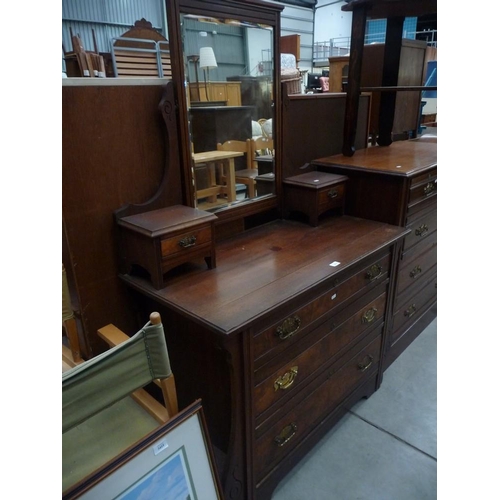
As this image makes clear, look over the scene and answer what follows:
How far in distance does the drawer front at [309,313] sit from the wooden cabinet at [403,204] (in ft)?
0.96

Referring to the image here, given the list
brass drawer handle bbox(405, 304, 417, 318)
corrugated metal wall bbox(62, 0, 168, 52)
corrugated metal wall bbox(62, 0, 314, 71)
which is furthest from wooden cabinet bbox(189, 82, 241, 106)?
corrugated metal wall bbox(62, 0, 168, 52)

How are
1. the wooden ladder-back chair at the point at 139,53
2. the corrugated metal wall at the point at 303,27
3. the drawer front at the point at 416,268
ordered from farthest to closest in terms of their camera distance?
the corrugated metal wall at the point at 303,27
the wooden ladder-back chair at the point at 139,53
the drawer front at the point at 416,268

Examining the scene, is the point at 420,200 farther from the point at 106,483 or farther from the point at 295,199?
the point at 106,483

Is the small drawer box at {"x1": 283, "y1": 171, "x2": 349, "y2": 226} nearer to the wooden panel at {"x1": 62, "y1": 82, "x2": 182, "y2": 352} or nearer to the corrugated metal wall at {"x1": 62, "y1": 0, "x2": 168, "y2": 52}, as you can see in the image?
the wooden panel at {"x1": 62, "y1": 82, "x2": 182, "y2": 352}

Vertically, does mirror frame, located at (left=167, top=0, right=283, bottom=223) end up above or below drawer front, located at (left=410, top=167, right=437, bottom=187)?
above

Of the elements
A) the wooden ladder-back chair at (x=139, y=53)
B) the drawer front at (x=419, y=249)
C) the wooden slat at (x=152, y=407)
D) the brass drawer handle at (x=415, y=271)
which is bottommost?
the wooden slat at (x=152, y=407)

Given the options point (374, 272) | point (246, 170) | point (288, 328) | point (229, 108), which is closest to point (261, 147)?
point (246, 170)

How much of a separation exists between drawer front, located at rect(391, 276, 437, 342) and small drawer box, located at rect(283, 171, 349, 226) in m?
0.70

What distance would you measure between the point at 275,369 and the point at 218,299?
33cm

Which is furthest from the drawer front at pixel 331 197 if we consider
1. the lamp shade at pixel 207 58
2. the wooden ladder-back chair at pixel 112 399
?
the wooden ladder-back chair at pixel 112 399

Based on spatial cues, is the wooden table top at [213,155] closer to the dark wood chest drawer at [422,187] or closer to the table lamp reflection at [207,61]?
the table lamp reflection at [207,61]

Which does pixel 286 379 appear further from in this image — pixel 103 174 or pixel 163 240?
pixel 103 174

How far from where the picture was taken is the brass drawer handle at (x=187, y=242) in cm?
125

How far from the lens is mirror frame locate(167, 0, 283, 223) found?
129 cm
